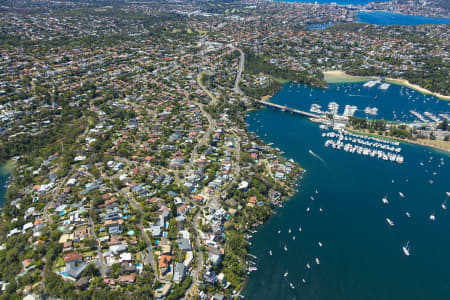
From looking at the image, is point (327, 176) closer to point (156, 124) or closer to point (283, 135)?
point (283, 135)

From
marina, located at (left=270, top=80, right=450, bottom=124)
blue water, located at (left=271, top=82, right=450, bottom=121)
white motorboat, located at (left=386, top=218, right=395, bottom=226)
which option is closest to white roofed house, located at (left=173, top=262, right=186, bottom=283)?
white motorboat, located at (left=386, top=218, right=395, bottom=226)

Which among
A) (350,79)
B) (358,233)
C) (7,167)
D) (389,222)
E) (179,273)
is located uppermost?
(179,273)

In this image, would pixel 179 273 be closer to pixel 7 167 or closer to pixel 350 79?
pixel 7 167

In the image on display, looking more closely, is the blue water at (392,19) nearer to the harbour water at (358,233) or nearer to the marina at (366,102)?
the marina at (366,102)

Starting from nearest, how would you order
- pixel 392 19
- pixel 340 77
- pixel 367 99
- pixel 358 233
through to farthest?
pixel 358 233
pixel 367 99
pixel 340 77
pixel 392 19

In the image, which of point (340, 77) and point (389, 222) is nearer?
point (389, 222)

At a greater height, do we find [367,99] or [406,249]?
[367,99]

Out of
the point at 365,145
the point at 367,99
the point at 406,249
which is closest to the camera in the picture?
the point at 406,249

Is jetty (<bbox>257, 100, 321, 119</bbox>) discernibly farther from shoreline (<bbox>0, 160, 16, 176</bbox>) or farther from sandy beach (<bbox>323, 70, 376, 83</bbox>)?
shoreline (<bbox>0, 160, 16, 176</bbox>)

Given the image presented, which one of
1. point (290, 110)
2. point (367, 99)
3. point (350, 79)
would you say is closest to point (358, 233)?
point (290, 110)
